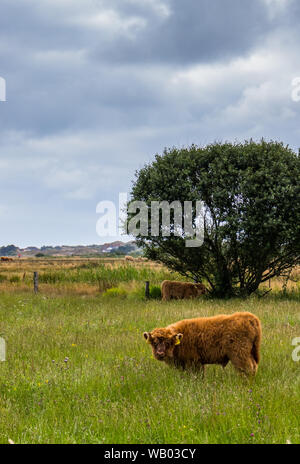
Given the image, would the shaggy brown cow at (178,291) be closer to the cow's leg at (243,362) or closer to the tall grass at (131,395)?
the tall grass at (131,395)

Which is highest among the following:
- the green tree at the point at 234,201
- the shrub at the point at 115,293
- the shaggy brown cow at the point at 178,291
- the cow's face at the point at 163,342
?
the green tree at the point at 234,201

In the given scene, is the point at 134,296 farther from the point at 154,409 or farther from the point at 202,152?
the point at 154,409

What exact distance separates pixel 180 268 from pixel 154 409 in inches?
681

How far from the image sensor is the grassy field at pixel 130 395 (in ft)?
17.3

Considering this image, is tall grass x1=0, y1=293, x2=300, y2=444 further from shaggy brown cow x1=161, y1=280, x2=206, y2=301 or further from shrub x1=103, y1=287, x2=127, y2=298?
shrub x1=103, y1=287, x2=127, y2=298

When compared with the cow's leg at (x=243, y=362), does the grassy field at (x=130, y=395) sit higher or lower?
lower

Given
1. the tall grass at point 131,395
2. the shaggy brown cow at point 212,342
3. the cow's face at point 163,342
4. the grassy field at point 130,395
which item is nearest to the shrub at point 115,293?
the grassy field at point 130,395

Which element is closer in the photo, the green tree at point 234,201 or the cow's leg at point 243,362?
the cow's leg at point 243,362

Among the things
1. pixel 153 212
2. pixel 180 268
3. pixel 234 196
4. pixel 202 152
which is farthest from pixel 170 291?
pixel 202 152

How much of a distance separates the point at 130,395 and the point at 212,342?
167 centimetres

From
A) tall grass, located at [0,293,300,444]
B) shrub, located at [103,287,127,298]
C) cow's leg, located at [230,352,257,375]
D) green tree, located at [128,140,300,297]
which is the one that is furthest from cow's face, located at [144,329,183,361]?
shrub, located at [103,287,127,298]

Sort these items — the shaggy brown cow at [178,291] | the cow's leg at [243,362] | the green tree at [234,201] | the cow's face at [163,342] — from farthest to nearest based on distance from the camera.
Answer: the shaggy brown cow at [178,291], the green tree at [234,201], the cow's face at [163,342], the cow's leg at [243,362]

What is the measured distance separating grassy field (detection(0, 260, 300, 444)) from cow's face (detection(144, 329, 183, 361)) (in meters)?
0.42

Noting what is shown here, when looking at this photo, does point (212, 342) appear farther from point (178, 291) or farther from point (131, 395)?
point (178, 291)
